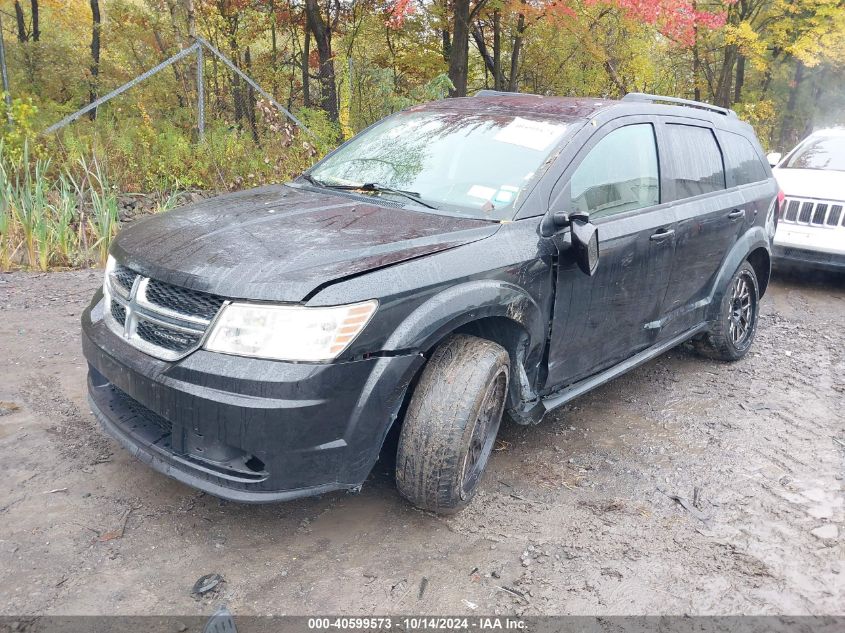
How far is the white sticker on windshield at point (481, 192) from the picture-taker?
10.4 ft

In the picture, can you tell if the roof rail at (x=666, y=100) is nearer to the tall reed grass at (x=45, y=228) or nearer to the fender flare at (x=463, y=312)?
the fender flare at (x=463, y=312)

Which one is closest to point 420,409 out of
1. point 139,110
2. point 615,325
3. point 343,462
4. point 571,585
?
point 343,462

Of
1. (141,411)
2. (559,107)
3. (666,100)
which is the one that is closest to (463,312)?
(141,411)

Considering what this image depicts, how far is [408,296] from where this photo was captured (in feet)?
8.21

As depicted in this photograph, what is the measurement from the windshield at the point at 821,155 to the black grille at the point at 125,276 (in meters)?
7.80

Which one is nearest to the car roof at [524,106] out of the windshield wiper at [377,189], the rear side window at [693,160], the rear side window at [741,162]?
the rear side window at [693,160]

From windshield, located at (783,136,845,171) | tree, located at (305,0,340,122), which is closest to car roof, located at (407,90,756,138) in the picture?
windshield, located at (783,136,845,171)

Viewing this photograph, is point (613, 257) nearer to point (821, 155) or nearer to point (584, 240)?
point (584, 240)

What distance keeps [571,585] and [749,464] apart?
63.0 inches

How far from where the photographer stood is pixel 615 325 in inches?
142

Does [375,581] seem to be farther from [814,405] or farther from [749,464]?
[814,405]

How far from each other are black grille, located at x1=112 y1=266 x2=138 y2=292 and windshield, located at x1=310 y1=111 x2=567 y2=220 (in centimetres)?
120

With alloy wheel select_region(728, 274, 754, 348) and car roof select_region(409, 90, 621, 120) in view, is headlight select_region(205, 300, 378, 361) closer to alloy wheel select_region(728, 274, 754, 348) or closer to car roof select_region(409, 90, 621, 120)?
car roof select_region(409, 90, 621, 120)

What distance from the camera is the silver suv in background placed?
281 inches
